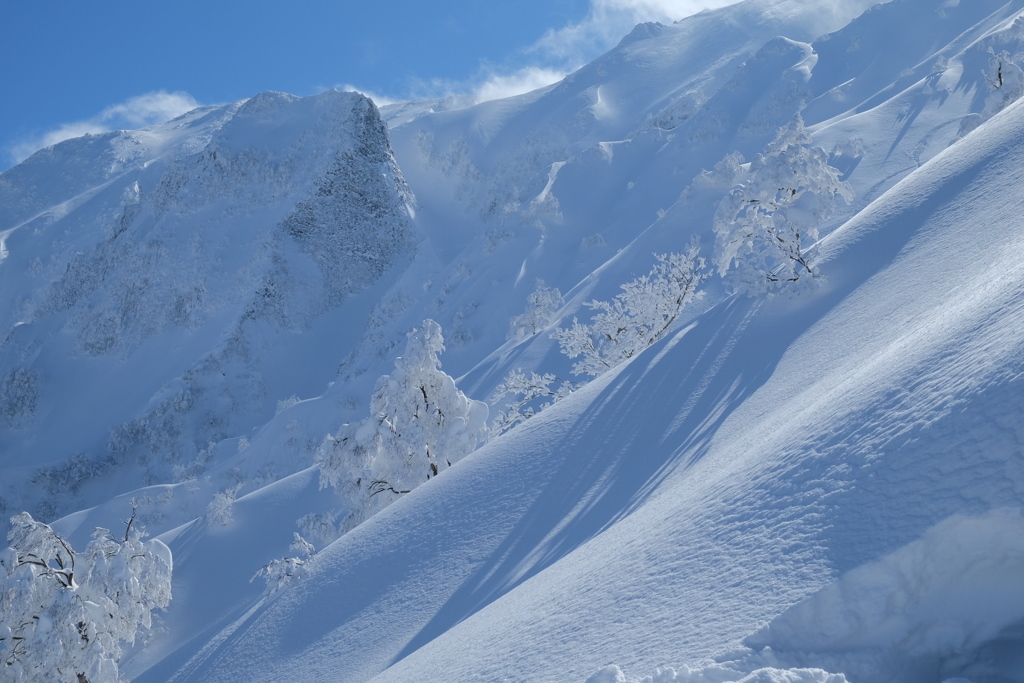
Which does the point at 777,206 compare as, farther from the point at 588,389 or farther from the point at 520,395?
the point at 520,395

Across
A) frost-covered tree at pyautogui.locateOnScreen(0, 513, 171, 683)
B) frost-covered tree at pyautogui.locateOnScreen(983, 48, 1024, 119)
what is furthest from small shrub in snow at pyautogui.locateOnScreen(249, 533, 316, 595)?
frost-covered tree at pyautogui.locateOnScreen(983, 48, 1024, 119)

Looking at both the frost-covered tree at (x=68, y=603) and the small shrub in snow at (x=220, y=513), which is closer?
the frost-covered tree at (x=68, y=603)

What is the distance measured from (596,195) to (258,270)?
33.1 metres

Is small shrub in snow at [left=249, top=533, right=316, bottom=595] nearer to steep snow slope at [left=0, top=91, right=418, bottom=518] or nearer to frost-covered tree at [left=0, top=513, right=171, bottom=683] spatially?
frost-covered tree at [left=0, top=513, right=171, bottom=683]

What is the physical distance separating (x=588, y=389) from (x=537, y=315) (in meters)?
21.6

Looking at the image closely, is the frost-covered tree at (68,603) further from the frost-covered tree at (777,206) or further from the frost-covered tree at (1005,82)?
the frost-covered tree at (1005,82)

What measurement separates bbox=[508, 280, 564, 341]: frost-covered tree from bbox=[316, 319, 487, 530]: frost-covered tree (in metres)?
16.9

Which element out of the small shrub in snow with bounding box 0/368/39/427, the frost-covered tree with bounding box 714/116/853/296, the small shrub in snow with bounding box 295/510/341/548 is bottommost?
the small shrub in snow with bounding box 295/510/341/548

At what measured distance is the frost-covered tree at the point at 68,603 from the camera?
13344 mm

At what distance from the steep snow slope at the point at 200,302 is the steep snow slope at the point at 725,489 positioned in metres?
A: 40.4

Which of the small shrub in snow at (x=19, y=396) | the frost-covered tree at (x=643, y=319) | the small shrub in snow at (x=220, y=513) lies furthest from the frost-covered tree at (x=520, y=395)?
the small shrub in snow at (x=19, y=396)

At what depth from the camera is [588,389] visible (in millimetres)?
14141

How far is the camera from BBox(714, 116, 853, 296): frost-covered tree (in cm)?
1431

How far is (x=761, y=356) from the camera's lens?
1149cm
